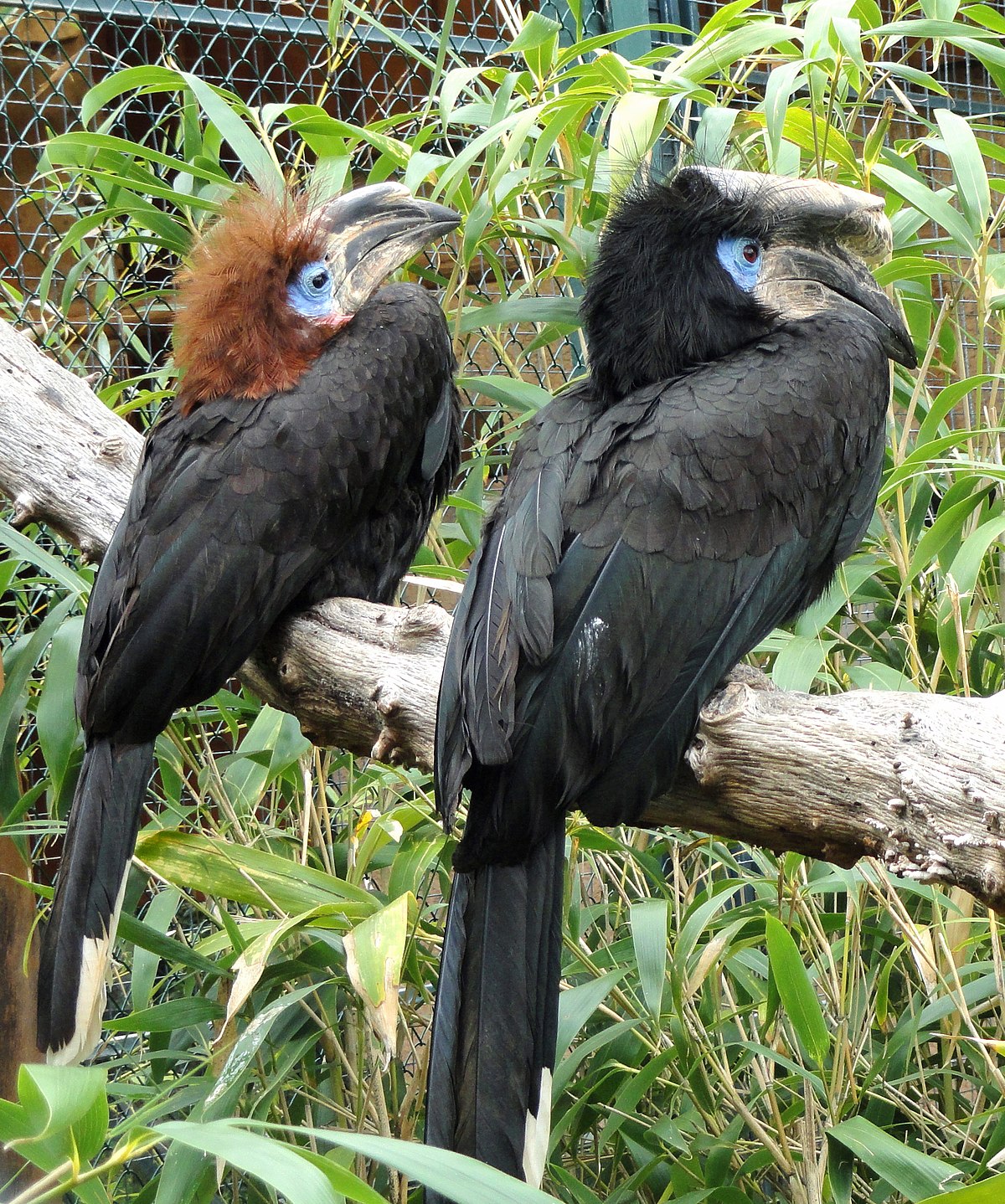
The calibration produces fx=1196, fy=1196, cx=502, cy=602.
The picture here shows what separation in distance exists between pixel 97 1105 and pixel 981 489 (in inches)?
59.7

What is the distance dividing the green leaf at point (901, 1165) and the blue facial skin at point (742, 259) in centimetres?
117

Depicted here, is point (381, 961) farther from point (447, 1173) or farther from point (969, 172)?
point (969, 172)

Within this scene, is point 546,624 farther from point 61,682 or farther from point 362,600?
point 61,682

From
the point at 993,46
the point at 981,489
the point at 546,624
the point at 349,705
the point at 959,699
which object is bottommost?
the point at 349,705

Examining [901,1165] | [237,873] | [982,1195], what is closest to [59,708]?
[237,873]

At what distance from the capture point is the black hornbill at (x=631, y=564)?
4.41ft

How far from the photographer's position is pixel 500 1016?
1331mm

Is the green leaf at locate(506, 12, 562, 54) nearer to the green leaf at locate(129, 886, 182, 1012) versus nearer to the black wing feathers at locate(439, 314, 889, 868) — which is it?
the black wing feathers at locate(439, 314, 889, 868)

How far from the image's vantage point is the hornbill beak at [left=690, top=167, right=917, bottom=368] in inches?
67.1

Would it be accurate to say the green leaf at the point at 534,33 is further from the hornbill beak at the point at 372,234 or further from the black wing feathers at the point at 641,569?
the black wing feathers at the point at 641,569

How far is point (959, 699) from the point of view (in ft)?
4.02

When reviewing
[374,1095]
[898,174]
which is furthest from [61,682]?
[898,174]

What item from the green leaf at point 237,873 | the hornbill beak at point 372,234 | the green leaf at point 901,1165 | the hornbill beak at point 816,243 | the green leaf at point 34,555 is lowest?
the green leaf at point 237,873

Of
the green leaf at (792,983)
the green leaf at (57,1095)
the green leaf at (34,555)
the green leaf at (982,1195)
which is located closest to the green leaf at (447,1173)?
the green leaf at (57,1095)
